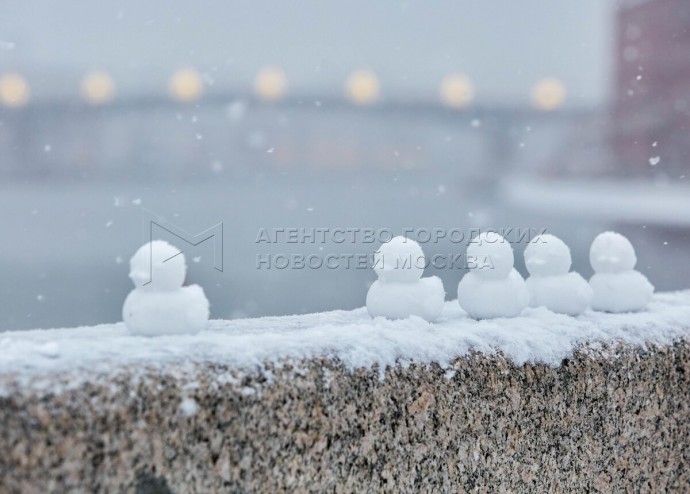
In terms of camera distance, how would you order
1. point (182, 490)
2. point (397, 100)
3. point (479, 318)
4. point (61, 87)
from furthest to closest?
point (61, 87) → point (397, 100) → point (479, 318) → point (182, 490)

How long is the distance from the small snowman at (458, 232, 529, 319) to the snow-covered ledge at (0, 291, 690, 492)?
8cm

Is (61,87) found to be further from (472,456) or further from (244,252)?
(472,456)

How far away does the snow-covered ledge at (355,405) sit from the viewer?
1.46 metres

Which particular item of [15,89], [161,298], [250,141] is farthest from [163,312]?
[250,141]

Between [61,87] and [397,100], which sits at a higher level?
[61,87]

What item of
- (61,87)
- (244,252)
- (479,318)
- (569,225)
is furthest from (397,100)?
(479,318)

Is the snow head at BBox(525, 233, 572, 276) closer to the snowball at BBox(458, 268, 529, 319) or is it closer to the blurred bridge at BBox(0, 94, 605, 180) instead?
the snowball at BBox(458, 268, 529, 319)

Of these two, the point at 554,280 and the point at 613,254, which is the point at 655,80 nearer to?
the point at 613,254

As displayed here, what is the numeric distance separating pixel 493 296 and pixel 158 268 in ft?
3.59

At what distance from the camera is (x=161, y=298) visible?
6.14 feet

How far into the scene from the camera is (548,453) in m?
2.12

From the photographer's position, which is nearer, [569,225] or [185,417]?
[185,417]

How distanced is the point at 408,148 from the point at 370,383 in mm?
73466

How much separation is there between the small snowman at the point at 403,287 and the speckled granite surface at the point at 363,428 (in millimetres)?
327
